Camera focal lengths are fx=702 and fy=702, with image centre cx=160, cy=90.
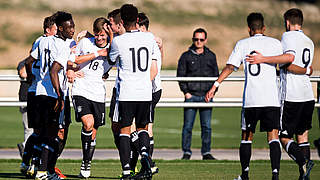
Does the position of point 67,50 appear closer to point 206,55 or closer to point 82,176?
point 82,176

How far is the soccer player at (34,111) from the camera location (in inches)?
358

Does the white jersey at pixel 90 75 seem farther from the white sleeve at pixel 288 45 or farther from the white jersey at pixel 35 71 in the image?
the white sleeve at pixel 288 45

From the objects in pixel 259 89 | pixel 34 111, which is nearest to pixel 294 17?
pixel 259 89

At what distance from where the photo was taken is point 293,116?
916 centimetres

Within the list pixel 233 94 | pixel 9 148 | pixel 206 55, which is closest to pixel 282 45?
pixel 206 55

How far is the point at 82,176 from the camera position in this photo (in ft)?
31.6

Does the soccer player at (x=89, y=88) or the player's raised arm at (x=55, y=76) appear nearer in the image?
the player's raised arm at (x=55, y=76)

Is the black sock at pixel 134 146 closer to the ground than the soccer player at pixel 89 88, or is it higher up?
closer to the ground

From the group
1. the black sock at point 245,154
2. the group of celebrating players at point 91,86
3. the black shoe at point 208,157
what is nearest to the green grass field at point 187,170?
the group of celebrating players at point 91,86

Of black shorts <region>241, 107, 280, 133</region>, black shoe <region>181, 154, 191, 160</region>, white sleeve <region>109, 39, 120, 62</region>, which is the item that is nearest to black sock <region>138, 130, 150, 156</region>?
white sleeve <region>109, 39, 120, 62</region>

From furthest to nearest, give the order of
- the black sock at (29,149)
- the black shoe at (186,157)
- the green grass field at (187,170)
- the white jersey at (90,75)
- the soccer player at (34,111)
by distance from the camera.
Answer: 1. the black shoe at (186,157)
2. the green grass field at (187,170)
3. the white jersey at (90,75)
4. the black sock at (29,149)
5. the soccer player at (34,111)

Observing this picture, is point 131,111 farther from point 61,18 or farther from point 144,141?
point 61,18

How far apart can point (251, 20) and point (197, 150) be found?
670cm

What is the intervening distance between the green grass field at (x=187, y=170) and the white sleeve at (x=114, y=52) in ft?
6.35
